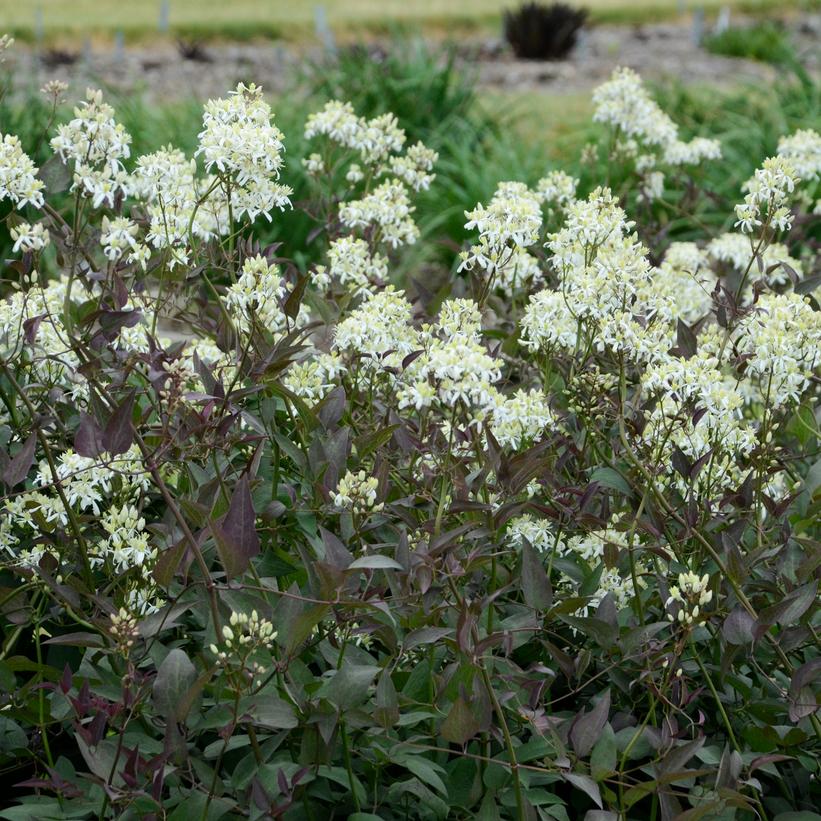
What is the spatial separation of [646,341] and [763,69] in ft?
31.7

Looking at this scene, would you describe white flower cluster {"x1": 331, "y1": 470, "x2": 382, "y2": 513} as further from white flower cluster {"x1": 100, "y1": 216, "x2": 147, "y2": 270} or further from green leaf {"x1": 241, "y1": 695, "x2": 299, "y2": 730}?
white flower cluster {"x1": 100, "y1": 216, "x2": 147, "y2": 270}

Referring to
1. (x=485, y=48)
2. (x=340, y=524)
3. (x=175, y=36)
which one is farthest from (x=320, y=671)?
(x=175, y=36)

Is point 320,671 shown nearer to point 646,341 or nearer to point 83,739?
point 83,739

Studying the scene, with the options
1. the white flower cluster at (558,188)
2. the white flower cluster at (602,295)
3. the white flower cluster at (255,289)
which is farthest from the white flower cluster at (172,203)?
the white flower cluster at (558,188)

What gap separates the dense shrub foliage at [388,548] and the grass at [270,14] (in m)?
11.0

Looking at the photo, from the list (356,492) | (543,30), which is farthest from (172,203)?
(543,30)

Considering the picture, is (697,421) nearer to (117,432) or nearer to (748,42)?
(117,432)

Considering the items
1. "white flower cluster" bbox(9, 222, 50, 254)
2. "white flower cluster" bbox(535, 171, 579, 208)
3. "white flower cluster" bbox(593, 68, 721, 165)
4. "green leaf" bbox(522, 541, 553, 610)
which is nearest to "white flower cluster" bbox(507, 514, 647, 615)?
"green leaf" bbox(522, 541, 553, 610)

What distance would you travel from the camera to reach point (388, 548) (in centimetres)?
211

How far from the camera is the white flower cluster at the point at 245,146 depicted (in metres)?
2.01

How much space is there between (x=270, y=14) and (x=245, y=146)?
1371 cm

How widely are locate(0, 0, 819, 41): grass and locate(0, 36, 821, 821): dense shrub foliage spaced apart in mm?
10974

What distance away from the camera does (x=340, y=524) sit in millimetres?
2092

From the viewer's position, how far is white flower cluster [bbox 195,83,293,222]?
6.58ft
